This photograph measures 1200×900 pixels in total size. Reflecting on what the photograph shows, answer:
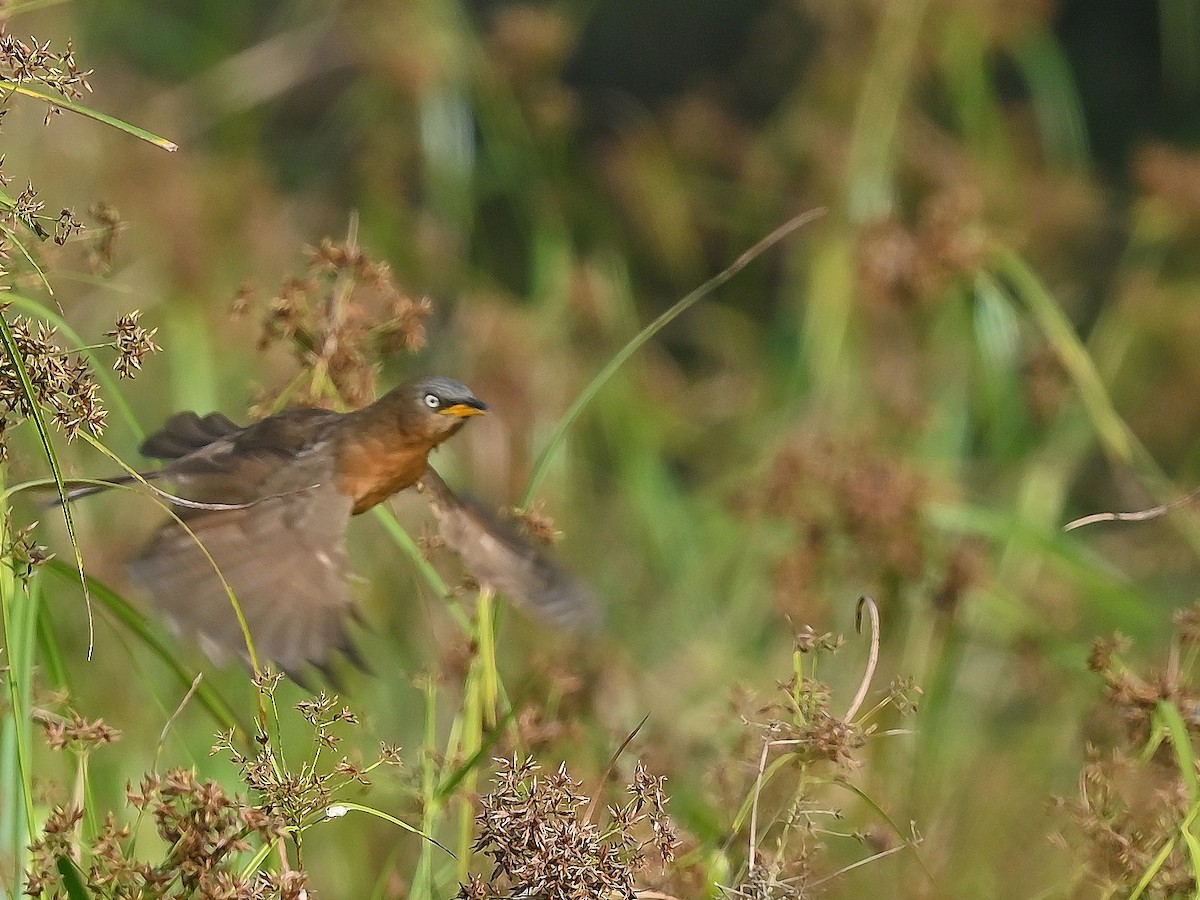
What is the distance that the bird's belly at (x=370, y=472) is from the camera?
2.44 metres

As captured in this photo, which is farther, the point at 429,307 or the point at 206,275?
the point at 206,275

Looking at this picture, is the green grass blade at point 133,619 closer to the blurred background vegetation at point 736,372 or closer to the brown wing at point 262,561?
the brown wing at point 262,561

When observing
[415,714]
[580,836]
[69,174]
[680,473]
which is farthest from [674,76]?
[580,836]

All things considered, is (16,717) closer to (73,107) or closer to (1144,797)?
(73,107)

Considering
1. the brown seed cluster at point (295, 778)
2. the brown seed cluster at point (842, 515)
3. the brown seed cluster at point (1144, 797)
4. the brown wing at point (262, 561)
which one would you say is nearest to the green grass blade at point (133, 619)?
the brown wing at point (262, 561)

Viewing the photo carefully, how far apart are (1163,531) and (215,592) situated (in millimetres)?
3585

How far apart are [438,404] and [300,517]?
0.27 metres

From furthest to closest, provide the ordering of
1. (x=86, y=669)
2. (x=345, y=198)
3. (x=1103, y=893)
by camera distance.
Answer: (x=345, y=198), (x=86, y=669), (x=1103, y=893)

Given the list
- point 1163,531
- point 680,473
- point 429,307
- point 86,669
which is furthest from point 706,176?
point 429,307

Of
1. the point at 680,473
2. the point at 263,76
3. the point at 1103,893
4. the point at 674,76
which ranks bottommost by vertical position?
the point at 680,473

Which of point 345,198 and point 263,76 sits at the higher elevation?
point 263,76

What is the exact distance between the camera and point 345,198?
758cm

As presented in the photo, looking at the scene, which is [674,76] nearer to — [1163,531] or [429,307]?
[1163,531]

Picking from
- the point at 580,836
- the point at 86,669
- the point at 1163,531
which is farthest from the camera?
the point at 1163,531
